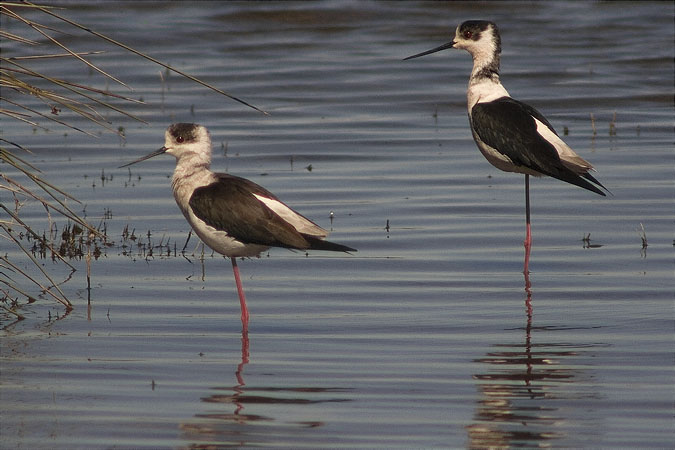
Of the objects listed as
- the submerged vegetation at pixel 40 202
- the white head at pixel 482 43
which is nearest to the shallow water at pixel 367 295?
the submerged vegetation at pixel 40 202

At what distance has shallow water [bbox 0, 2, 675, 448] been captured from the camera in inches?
232

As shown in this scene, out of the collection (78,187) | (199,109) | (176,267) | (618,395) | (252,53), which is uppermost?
(252,53)

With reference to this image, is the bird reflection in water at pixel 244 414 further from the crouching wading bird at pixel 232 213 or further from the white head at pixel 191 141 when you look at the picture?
the white head at pixel 191 141

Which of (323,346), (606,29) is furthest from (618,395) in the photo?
(606,29)

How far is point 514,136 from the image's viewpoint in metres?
10.3

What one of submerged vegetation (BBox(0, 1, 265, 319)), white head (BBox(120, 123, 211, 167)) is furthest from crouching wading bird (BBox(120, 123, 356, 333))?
submerged vegetation (BBox(0, 1, 265, 319))

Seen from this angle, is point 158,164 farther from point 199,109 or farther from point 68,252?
point 68,252

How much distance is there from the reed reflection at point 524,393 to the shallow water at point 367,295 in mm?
17

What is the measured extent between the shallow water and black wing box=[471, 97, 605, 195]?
646 millimetres

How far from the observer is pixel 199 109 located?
17.6 meters

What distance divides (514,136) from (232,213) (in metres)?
3.26

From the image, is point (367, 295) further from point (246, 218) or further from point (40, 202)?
point (40, 202)

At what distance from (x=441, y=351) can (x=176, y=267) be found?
2.90 metres

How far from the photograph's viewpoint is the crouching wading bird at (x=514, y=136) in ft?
32.7
